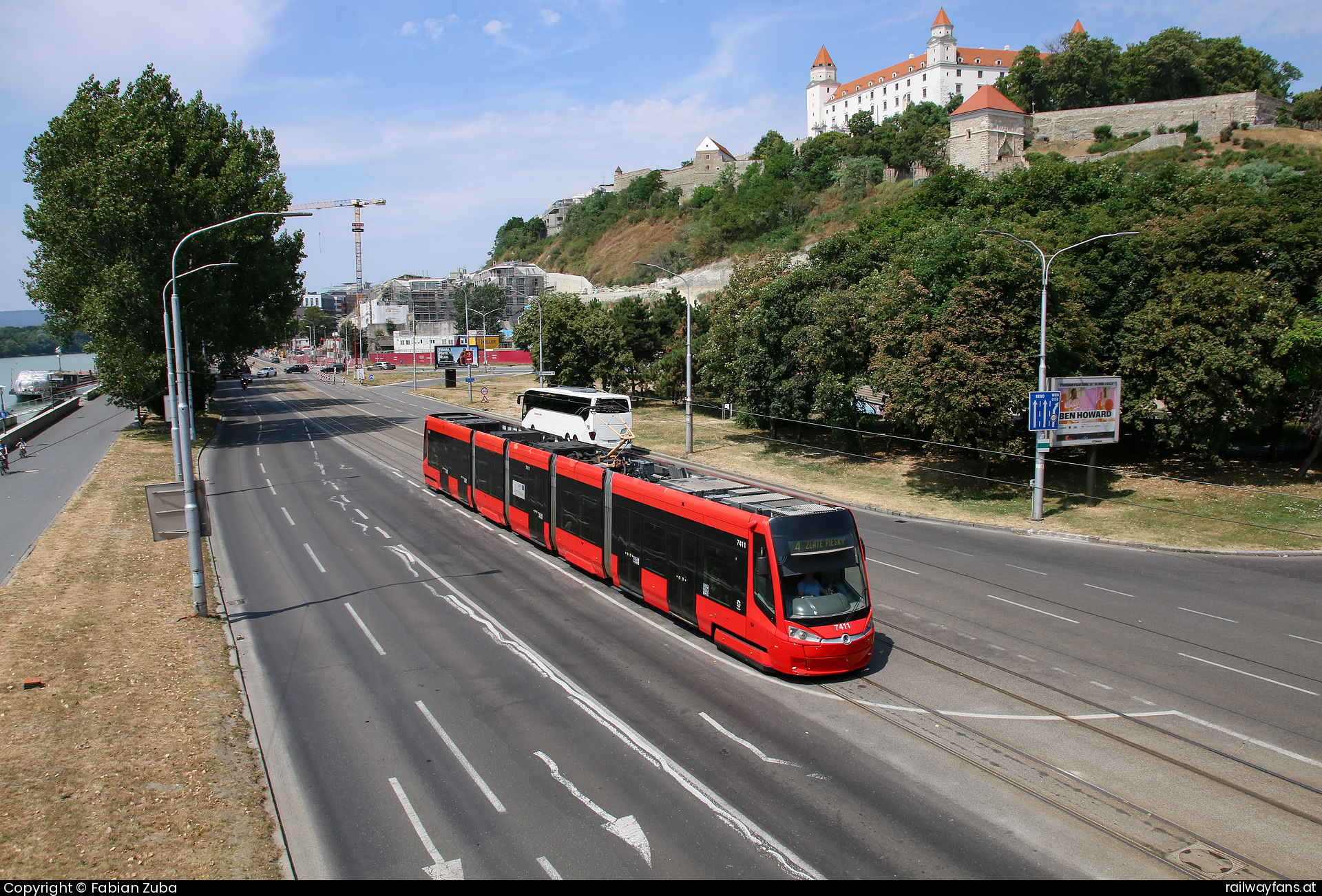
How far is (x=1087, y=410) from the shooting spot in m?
27.6

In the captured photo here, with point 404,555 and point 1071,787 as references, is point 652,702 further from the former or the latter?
point 404,555

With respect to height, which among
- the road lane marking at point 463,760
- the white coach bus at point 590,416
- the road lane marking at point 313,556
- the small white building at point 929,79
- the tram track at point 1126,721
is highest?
the small white building at point 929,79

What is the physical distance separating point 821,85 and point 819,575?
16096cm

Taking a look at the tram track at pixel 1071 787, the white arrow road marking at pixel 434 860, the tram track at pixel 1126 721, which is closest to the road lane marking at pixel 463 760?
the white arrow road marking at pixel 434 860

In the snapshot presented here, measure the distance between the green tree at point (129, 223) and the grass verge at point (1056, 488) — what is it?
95.0 ft

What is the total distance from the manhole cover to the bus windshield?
5.57 m

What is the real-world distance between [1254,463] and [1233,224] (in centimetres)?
1036

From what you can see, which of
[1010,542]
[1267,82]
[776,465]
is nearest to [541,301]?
[776,465]

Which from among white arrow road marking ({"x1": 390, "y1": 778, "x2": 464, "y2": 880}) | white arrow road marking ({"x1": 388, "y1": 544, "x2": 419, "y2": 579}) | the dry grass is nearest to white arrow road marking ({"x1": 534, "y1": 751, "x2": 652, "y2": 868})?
white arrow road marking ({"x1": 390, "y1": 778, "x2": 464, "y2": 880})

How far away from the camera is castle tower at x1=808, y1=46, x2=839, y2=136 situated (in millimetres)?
153000

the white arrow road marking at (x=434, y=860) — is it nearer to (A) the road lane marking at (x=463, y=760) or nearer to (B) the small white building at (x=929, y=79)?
(A) the road lane marking at (x=463, y=760)

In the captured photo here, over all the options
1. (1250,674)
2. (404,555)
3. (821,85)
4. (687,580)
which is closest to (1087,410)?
(1250,674)

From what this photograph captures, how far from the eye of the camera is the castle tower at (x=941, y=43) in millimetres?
130250

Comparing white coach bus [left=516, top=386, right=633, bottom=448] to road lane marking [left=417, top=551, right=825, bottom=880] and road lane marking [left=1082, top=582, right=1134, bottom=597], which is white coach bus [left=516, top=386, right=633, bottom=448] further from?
road lane marking [left=1082, top=582, right=1134, bottom=597]
